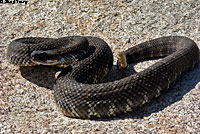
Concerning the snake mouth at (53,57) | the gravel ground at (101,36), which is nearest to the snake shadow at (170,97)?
the gravel ground at (101,36)

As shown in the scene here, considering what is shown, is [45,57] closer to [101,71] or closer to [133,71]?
[101,71]

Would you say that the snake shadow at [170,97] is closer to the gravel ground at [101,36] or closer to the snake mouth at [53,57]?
the gravel ground at [101,36]

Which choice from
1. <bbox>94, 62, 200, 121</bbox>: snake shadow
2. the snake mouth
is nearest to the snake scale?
the snake mouth

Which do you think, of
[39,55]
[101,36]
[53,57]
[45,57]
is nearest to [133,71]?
[101,36]

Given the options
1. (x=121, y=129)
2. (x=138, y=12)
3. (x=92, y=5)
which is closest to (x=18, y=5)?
(x=92, y=5)

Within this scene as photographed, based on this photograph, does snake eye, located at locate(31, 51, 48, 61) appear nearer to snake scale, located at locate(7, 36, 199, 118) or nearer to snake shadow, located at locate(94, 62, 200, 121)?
snake scale, located at locate(7, 36, 199, 118)

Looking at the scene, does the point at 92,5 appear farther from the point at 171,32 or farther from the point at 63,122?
the point at 63,122

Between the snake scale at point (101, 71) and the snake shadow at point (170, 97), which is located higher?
the snake scale at point (101, 71)

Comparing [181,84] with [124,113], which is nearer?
[124,113]
